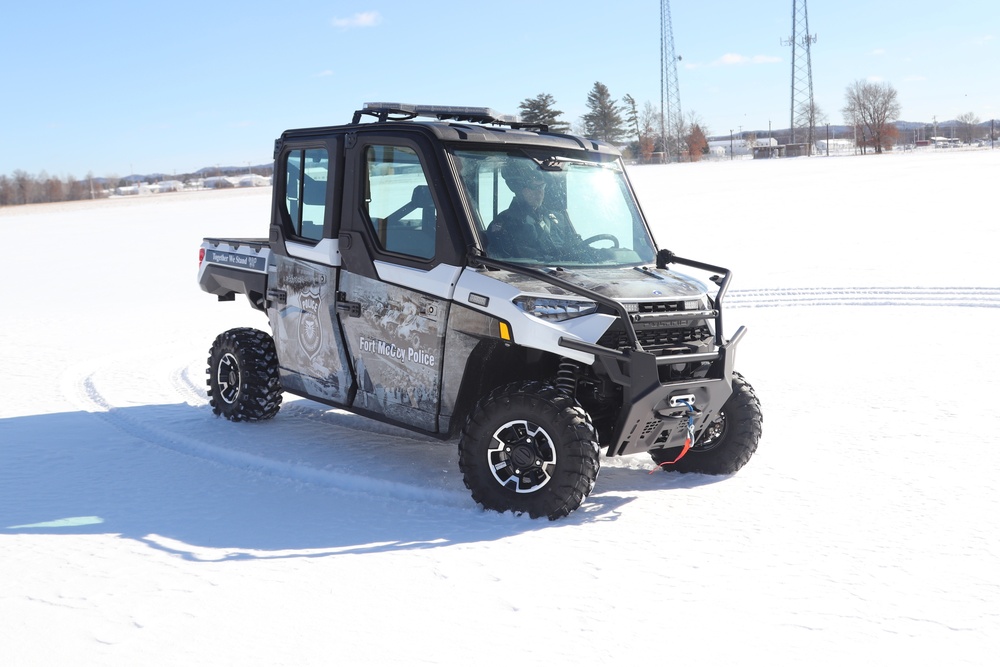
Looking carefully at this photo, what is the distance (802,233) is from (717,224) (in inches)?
124

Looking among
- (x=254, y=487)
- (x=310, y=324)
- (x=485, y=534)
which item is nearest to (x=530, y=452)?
→ (x=485, y=534)

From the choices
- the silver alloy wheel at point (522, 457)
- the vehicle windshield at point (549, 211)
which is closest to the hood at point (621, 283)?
the vehicle windshield at point (549, 211)

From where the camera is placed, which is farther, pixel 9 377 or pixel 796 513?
pixel 9 377

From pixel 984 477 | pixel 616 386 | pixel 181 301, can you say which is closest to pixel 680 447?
pixel 616 386

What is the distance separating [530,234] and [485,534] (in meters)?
1.77

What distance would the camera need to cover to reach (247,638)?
4012mm

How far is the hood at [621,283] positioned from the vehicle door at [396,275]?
1.59 feet

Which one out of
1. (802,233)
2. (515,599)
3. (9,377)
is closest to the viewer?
(515,599)

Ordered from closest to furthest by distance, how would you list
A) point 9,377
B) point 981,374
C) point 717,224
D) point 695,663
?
point 695,663
point 981,374
point 9,377
point 717,224

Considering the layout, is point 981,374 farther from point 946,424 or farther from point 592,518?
point 592,518

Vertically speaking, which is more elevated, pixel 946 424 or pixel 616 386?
pixel 616 386

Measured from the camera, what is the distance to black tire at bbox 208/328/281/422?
7531mm

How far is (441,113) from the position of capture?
6703 millimetres

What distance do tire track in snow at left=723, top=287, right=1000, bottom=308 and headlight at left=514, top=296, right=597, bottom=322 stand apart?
846 cm
